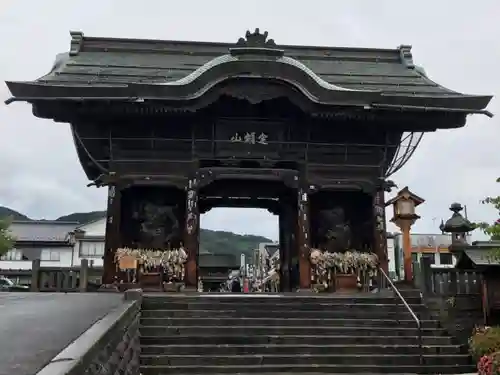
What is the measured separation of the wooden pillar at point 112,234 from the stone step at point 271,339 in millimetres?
5232

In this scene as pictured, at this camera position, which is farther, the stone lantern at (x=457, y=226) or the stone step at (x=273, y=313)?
the stone lantern at (x=457, y=226)

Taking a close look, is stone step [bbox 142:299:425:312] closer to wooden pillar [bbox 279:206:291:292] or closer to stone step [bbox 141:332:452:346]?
stone step [bbox 141:332:452:346]

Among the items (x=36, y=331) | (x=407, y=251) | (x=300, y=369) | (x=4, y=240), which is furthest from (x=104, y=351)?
(x=4, y=240)

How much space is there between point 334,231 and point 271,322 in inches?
236

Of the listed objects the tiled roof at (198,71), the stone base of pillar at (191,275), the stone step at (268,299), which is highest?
the tiled roof at (198,71)

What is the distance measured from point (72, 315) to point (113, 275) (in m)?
8.22

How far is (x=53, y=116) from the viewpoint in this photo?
49.5 ft

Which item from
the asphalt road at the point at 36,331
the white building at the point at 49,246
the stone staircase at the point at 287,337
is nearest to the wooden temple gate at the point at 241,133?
the stone staircase at the point at 287,337

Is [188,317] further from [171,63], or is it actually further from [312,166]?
[171,63]

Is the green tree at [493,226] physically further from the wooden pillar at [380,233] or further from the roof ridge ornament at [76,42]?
the roof ridge ornament at [76,42]

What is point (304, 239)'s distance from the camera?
48.9 ft

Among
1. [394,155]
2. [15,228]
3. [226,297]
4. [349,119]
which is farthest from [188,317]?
[15,228]

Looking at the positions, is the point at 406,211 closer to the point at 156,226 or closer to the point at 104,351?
the point at 156,226

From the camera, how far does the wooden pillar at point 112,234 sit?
48.8 ft
